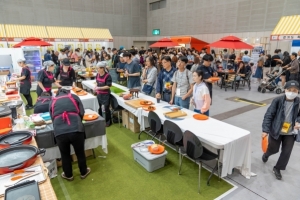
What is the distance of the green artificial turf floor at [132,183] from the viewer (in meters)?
2.84

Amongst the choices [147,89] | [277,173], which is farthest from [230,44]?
[277,173]

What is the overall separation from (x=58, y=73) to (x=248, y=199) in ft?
17.0

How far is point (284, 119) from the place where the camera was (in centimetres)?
295

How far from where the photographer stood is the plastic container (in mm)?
3277

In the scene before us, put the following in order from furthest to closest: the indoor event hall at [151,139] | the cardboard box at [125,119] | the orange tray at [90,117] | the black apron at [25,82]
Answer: the black apron at [25,82] < the cardboard box at [125,119] < the orange tray at [90,117] < the indoor event hall at [151,139]

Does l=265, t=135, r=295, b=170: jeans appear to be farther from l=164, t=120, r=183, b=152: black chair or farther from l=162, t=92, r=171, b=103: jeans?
l=162, t=92, r=171, b=103: jeans

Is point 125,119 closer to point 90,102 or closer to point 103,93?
point 103,93

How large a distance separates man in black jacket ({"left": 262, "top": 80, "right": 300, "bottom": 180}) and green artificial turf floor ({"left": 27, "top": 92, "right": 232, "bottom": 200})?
3.37ft

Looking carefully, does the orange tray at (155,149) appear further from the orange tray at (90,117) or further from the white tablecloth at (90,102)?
the white tablecloth at (90,102)

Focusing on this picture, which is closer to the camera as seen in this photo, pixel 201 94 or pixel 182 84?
pixel 201 94

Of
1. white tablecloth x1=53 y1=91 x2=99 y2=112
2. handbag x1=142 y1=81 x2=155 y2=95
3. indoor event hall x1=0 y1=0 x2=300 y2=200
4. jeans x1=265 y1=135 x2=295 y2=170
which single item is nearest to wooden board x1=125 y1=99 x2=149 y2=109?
indoor event hall x1=0 y1=0 x2=300 y2=200

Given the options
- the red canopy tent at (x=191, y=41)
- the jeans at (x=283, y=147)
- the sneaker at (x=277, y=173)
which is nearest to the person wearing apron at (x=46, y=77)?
the jeans at (x=283, y=147)

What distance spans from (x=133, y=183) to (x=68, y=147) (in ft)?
3.66

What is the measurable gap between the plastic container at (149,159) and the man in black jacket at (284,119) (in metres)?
1.67
